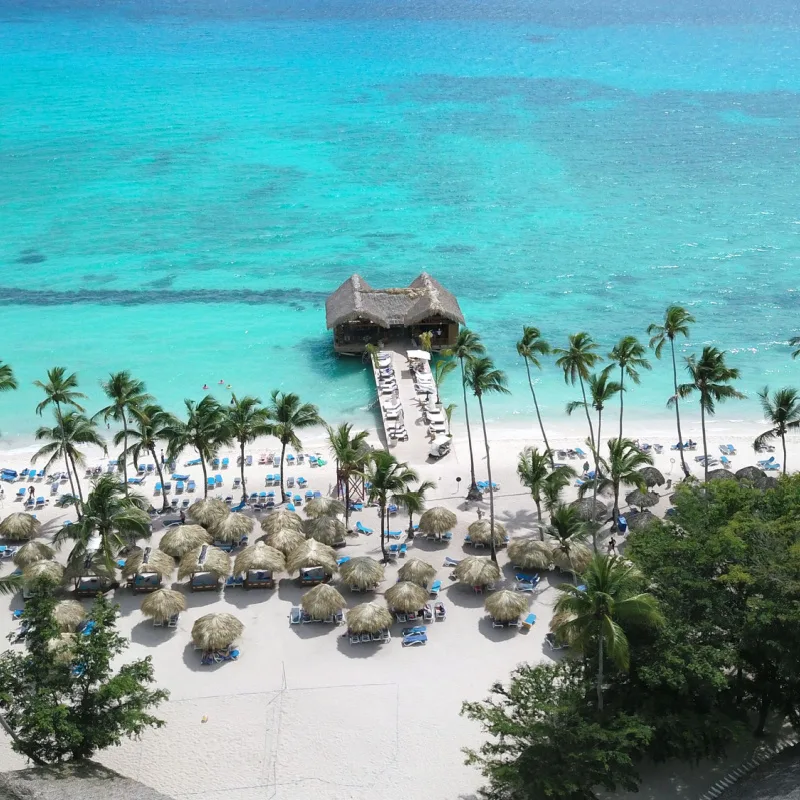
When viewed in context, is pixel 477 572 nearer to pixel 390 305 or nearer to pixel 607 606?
pixel 607 606

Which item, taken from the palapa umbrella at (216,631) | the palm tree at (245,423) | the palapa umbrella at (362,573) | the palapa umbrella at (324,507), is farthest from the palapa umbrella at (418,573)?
the palm tree at (245,423)

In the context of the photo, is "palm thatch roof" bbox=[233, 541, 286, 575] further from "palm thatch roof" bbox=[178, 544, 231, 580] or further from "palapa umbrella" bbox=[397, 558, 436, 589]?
"palapa umbrella" bbox=[397, 558, 436, 589]

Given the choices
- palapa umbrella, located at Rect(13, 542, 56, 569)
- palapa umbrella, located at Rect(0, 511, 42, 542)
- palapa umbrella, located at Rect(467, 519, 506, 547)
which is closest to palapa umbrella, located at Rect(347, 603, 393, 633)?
palapa umbrella, located at Rect(467, 519, 506, 547)

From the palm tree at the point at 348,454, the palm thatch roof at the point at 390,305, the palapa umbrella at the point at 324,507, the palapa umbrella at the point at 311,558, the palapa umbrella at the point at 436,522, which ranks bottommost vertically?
the palapa umbrella at the point at 311,558

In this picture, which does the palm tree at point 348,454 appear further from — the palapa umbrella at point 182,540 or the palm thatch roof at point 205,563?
the palapa umbrella at point 182,540

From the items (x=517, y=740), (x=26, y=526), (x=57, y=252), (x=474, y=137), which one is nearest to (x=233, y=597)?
(x=26, y=526)

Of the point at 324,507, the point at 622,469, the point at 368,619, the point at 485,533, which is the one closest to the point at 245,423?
the point at 324,507

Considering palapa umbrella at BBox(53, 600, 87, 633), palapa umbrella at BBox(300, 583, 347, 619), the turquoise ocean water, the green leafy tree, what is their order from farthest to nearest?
the turquoise ocean water
palapa umbrella at BBox(300, 583, 347, 619)
palapa umbrella at BBox(53, 600, 87, 633)
the green leafy tree

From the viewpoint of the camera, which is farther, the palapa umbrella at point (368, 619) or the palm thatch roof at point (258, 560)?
the palm thatch roof at point (258, 560)
